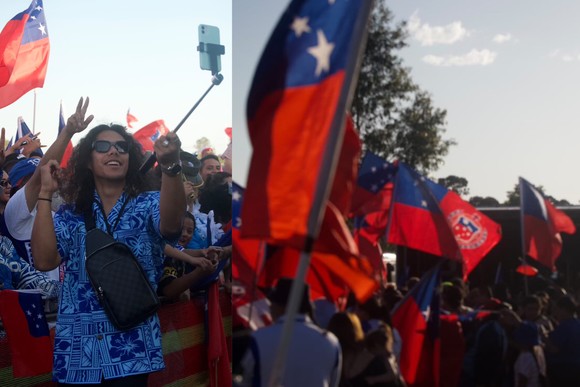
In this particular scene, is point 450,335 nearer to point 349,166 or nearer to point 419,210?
point 419,210

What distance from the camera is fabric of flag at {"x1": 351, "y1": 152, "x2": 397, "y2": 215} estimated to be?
361 centimetres

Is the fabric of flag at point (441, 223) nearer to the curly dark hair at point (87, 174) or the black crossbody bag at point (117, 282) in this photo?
the black crossbody bag at point (117, 282)

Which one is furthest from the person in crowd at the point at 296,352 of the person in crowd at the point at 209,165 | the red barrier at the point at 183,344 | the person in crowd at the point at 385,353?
the person in crowd at the point at 209,165

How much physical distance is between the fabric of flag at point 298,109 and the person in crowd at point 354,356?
19.2 inches

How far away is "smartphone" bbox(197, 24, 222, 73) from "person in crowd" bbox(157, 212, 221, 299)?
795mm

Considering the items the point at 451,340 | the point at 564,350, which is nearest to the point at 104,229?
the point at 451,340

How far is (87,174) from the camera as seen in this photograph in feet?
15.4

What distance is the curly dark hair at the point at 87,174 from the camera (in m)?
4.64

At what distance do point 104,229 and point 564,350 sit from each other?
1851 millimetres

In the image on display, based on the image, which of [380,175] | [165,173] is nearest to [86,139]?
[165,173]

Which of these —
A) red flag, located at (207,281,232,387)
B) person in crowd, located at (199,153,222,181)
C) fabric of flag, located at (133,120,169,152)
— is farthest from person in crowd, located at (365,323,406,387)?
person in crowd, located at (199,153,222,181)

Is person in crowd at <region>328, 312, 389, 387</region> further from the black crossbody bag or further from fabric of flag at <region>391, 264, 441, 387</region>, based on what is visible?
the black crossbody bag

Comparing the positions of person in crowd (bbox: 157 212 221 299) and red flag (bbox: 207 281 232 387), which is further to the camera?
red flag (bbox: 207 281 232 387)

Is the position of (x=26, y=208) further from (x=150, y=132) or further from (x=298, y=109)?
(x=298, y=109)
